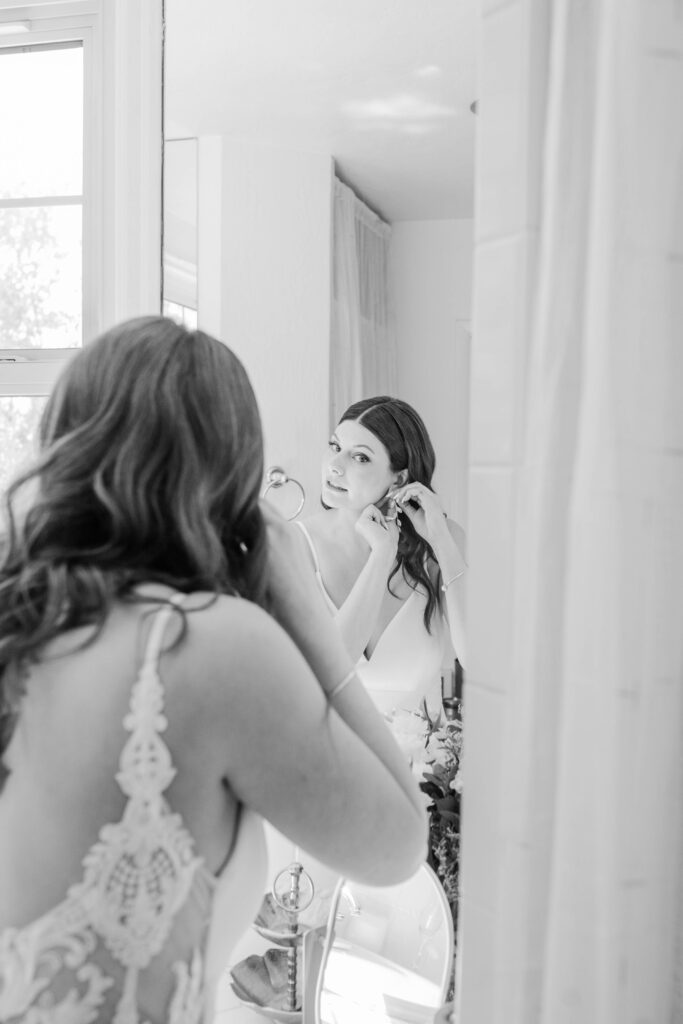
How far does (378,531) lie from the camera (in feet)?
4.89

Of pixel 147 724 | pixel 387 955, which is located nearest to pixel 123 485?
pixel 147 724

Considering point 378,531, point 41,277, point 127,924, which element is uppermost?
point 41,277

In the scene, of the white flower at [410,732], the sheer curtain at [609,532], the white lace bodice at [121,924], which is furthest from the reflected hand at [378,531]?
the white lace bodice at [121,924]

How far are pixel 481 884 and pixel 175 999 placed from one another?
307 millimetres

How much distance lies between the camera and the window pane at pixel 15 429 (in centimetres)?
176

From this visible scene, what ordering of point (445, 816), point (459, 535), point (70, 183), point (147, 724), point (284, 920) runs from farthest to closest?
point (70, 183) < point (284, 920) < point (459, 535) < point (445, 816) < point (147, 724)

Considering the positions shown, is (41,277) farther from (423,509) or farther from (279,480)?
(423,509)

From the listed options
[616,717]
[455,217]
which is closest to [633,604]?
[616,717]

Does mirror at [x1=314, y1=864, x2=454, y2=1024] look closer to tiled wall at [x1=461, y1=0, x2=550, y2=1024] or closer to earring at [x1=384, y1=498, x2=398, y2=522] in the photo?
tiled wall at [x1=461, y1=0, x2=550, y2=1024]

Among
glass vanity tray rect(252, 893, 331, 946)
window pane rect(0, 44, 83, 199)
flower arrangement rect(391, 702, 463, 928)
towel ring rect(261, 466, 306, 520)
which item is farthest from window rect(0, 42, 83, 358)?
glass vanity tray rect(252, 893, 331, 946)

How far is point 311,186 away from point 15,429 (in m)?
0.67

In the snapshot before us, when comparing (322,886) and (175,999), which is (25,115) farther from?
(175,999)

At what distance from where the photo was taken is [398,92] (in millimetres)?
1523

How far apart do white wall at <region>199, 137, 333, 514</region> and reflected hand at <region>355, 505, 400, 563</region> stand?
0.34 ft
